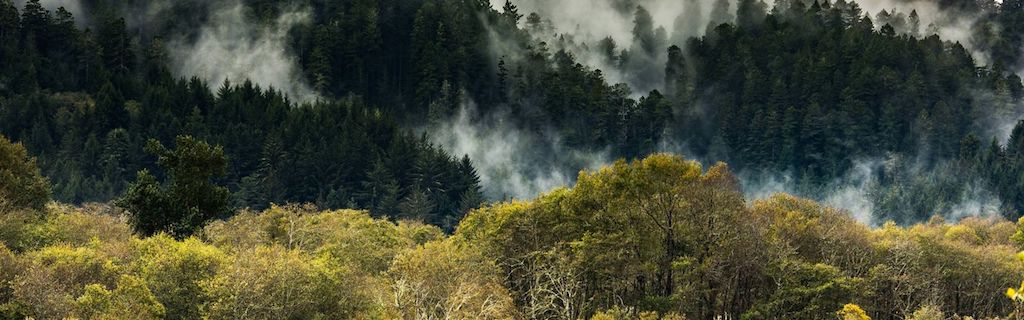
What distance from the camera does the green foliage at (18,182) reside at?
67.0m


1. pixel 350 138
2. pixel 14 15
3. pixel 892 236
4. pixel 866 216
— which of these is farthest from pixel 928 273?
pixel 14 15

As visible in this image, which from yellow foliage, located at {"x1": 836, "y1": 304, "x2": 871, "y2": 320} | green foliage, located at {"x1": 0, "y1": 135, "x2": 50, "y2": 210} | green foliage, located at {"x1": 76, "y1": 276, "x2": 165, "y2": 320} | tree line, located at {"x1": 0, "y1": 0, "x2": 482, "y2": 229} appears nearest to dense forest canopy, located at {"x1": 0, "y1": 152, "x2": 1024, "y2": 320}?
green foliage, located at {"x1": 76, "y1": 276, "x2": 165, "y2": 320}

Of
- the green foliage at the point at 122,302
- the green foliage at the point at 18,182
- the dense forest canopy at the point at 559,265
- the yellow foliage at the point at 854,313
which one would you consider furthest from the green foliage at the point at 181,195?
the yellow foliage at the point at 854,313

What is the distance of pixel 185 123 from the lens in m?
172

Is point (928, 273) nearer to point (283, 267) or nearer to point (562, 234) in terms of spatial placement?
point (562, 234)

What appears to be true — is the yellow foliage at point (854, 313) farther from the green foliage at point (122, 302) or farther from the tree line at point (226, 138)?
the tree line at point (226, 138)

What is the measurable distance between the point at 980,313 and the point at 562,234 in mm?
36193

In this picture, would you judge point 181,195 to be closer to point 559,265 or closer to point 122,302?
point 122,302

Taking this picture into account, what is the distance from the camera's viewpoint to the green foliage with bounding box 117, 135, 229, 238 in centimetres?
6581

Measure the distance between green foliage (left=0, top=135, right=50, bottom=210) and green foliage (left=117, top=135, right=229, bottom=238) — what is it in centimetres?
707

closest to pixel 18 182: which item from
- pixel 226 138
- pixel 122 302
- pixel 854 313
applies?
pixel 122 302

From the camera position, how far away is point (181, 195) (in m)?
66.8

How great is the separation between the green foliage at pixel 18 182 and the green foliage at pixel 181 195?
7065 mm

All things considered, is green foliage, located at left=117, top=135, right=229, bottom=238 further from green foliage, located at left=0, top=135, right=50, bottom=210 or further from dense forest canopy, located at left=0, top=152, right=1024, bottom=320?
green foliage, located at left=0, top=135, right=50, bottom=210
